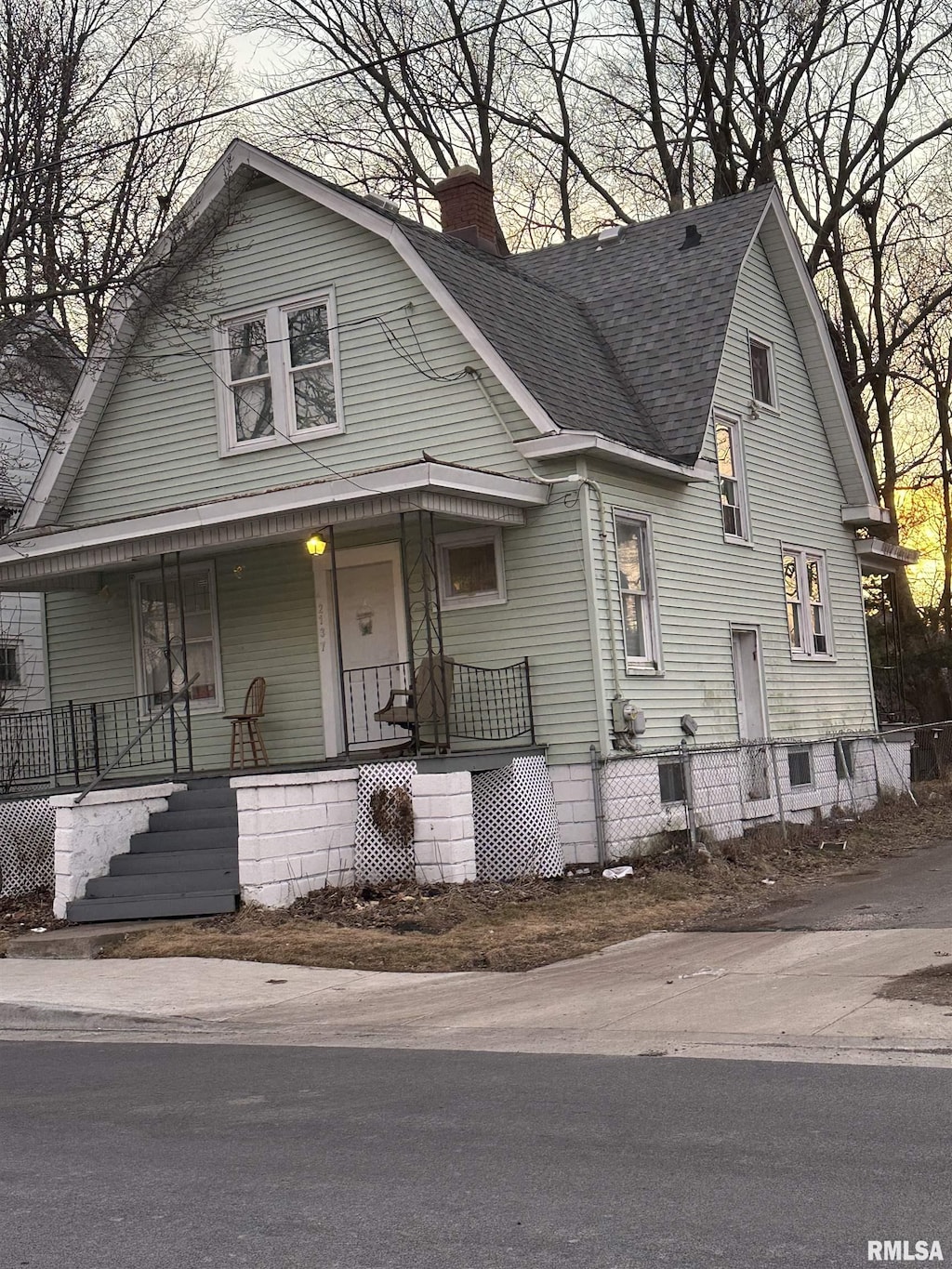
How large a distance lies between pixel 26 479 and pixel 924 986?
21.3 m

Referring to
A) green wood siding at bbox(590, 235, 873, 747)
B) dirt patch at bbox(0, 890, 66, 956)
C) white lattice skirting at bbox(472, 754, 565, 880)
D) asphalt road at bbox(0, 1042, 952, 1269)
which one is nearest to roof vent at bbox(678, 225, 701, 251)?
green wood siding at bbox(590, 235, 873, 747)

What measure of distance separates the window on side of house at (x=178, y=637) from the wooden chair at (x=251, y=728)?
61 centimetres

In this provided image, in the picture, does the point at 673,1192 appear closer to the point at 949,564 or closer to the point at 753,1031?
the point at 753,1031

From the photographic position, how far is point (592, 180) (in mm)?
31906

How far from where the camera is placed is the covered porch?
1512 centimetres

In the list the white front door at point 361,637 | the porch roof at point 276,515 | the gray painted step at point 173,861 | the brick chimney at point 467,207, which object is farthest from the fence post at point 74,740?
the brick chimney at point 467,207

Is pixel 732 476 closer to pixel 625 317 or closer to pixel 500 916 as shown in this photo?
pixel 625 317

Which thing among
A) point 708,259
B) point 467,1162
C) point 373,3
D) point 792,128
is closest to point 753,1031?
point 467,1162

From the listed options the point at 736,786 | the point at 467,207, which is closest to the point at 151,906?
the point at 736,786

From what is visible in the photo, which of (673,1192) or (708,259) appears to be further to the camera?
(708,259)

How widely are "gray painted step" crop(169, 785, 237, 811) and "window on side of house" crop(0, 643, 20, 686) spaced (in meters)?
8.93

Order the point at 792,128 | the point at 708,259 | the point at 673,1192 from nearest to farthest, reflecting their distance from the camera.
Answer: the point at 673,1192
the point at 708,259
the point at 792,128

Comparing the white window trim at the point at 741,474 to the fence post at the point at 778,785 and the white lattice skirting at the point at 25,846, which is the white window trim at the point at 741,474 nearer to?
the fence post at the point at 778,785

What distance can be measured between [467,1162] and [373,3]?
1181 inches
